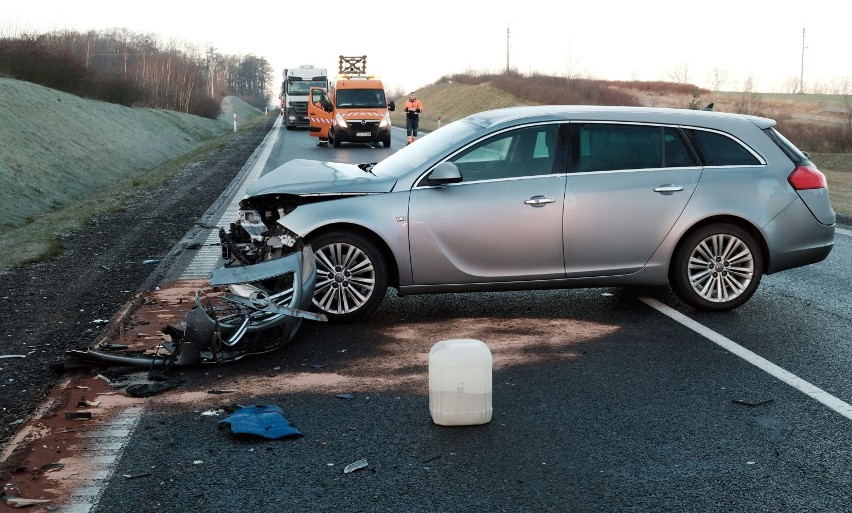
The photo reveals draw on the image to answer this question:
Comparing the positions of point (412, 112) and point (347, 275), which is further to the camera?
point (412, 112)

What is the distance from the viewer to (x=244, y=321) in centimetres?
679

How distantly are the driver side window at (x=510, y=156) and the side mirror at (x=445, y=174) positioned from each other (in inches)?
8.0

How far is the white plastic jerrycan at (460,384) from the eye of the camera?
525 cm

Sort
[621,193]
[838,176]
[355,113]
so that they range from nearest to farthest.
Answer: [621,193] < [838,176] < [355,113]

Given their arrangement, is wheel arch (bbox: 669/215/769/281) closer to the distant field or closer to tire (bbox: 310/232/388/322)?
tire (bbox: 310/232/388/322)

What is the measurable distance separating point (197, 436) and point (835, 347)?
4.51 meters

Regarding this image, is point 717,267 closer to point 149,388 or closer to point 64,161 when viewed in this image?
point 149,388

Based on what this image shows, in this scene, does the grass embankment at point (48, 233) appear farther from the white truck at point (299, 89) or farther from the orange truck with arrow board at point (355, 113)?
the white truck at point (299, 89)

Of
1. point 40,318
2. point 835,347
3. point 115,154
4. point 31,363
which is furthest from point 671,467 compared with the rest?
point 115,154

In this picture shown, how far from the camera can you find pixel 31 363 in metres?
6.58

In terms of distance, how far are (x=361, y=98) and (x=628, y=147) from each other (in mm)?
27863

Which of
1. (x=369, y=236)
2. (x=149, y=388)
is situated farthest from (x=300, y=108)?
(x=149, y=388)

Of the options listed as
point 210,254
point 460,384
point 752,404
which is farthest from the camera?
point 210,254

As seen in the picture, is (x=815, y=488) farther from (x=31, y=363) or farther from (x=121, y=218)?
(x=121, y=218)
